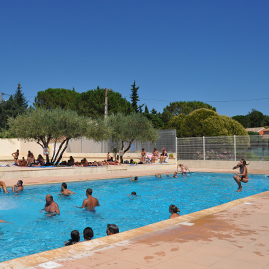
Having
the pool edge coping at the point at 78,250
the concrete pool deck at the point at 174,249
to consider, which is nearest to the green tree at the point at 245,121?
the concrete pool deck at the point at 174,249

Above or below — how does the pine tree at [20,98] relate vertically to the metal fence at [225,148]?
above

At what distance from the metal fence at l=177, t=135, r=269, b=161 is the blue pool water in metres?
3.70

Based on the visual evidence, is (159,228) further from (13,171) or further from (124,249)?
(13,171)

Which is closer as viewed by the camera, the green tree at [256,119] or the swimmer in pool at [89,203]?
the swimmer in pool at [89,203]

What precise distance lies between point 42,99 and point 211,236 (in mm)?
53701

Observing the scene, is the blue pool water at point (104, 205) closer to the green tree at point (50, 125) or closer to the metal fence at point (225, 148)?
the metal fence at point (225, 148)

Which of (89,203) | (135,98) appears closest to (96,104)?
(135,98)

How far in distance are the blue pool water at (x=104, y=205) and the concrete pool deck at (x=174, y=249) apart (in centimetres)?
286

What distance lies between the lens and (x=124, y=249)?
4039mm

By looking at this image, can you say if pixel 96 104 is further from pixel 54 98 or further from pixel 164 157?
pixel 164 157

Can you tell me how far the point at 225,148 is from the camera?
22.9m

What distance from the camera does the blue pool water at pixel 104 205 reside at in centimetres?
751

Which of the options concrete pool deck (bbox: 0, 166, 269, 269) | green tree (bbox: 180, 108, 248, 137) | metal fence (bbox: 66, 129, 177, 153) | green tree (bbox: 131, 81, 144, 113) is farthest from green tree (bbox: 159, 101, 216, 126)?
concrete pool deck (bbox: 0, 166, 269, 269)

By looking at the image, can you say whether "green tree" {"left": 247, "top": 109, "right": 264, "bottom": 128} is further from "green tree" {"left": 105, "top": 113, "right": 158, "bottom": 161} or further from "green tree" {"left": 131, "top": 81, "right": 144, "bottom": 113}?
"green tree" {"left": 105, "top": 113, "right": 158, "bottom": 161}
